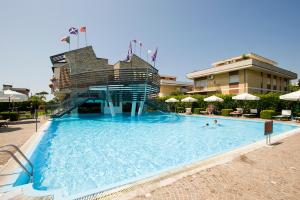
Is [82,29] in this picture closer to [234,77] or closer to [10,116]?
[10,116]

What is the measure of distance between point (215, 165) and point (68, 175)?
496 centimetres

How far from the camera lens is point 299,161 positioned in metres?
6.03

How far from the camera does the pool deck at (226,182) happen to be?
3.96m

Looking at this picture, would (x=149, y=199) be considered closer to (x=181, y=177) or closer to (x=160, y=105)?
(x=181, y=177)

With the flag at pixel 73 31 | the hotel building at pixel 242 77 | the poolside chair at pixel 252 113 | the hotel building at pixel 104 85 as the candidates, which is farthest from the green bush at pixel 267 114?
the flag at pixel 73 31

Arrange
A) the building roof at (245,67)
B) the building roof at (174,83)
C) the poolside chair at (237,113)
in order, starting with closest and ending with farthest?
the poolside chair at (237,113), the building roof at (245,67), the building roof at (174,83)

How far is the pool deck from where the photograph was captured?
3.96m

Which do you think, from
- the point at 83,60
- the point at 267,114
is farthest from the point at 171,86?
the point at 267,114

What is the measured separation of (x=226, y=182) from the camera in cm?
459

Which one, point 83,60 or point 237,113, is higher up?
point 83,60

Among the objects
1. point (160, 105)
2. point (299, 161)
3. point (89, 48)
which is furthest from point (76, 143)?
point (89, 48)

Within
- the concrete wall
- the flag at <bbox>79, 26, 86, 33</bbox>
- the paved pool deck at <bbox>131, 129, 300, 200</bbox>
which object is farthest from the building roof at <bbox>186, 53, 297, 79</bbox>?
the paved pool deck at <bbox>131, 129, 300, 200</bbox>

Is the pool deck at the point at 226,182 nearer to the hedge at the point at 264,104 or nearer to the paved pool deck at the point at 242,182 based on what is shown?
the paved pool deck at the point at 242,182

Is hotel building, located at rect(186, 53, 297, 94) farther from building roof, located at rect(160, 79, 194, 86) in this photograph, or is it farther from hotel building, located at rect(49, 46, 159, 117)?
hotel building, located at rect(49, 46, 159, 117)
